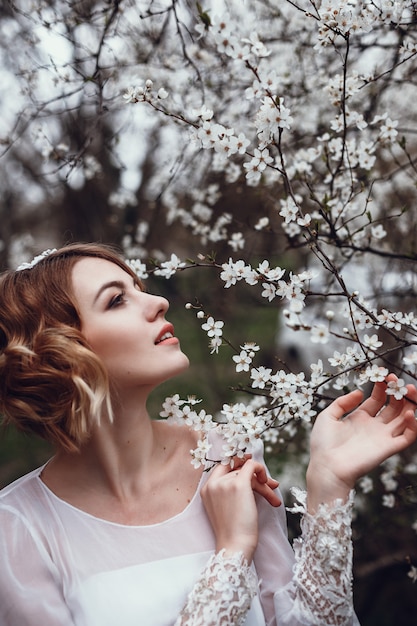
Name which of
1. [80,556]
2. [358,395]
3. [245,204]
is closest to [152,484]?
[80,556]

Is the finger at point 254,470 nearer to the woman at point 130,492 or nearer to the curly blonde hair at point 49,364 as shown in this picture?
the woman at point 130,492

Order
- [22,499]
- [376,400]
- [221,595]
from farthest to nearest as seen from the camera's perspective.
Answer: [22,499]
[376,400]
[221,595]

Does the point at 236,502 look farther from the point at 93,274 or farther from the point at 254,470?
the point at 93,274

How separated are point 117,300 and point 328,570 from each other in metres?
0.92

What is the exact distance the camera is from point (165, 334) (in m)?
1.68

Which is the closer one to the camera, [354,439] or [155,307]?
[354,439]

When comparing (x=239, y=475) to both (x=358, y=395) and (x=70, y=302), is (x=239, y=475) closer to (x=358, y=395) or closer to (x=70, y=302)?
(x=358, y=395)

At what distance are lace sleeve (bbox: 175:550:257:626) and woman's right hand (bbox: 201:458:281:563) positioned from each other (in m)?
0.04

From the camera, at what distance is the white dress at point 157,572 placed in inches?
57.9

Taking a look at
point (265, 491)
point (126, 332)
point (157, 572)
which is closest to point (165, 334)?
point (126, 332)

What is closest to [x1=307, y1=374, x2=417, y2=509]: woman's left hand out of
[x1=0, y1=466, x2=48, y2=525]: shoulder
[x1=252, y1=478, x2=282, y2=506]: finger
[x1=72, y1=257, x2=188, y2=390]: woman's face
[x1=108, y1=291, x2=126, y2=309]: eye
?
[x1=252, y1=478, x2=282, y2=506]: finger

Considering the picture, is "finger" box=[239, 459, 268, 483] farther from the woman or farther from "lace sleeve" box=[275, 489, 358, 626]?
"lace sleeve" box=[275, 489, 358, 626]

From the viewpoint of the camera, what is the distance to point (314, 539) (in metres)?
1.52

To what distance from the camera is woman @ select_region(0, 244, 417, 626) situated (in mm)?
1494
